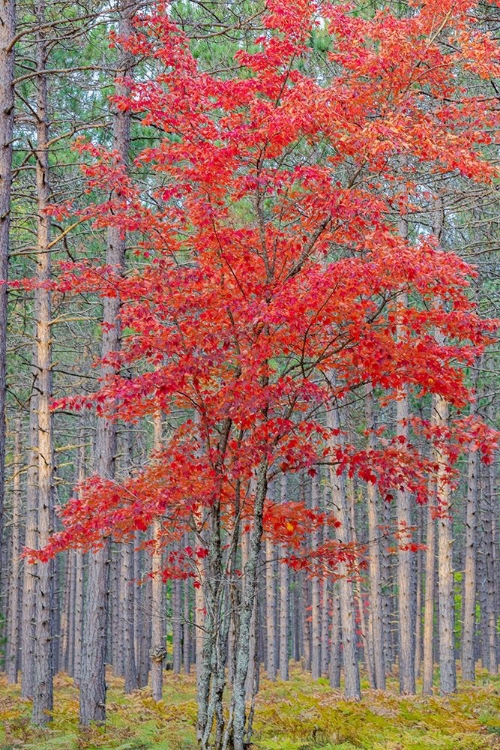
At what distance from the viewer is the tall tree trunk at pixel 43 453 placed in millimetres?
12641

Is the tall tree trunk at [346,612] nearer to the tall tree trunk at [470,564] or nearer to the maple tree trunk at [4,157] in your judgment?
the tall tree trunk at [470,564]

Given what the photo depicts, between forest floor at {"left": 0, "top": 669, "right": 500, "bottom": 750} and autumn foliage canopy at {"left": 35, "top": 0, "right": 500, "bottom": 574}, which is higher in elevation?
autumn foliage canopy at {"left": 35, "top": 0, "right": 500, "bottom": 574}

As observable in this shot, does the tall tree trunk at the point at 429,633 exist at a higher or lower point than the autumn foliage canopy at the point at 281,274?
lower

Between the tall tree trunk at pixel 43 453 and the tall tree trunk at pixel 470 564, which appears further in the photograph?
the tall tree trunk at pixel 470 564

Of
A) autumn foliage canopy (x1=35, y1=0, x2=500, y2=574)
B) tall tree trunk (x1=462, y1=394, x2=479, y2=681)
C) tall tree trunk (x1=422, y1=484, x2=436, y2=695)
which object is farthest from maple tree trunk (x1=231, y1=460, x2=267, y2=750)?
tall tree trunk (x1=422, y1=484, x2=436, y2=695)

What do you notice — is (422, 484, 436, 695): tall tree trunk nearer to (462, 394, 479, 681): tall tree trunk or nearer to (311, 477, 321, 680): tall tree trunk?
(462, 394, 479, 681): tall tree trunk

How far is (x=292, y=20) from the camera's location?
885 centimetres

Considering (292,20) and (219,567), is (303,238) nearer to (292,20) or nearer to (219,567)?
(292,20)

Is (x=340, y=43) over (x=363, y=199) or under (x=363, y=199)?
over

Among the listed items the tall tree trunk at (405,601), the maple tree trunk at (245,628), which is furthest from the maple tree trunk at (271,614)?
the maple tree trunk at (245,628)

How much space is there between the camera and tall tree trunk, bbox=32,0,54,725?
1264 centimetres

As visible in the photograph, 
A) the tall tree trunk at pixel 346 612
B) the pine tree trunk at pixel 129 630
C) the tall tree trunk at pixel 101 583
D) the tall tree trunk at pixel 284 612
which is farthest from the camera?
the tall tree trunk at pixel 284 612

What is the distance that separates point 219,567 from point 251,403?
2343 mm

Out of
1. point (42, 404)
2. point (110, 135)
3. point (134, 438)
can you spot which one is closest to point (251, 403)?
point (42, 404)
